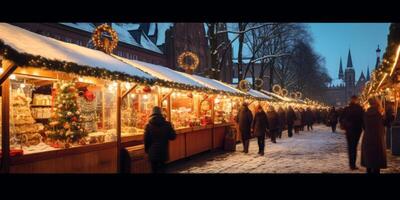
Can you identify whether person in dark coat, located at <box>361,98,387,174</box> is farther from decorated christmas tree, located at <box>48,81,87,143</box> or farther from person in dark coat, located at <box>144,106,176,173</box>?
decorated christmas tree, located at <box>48,81,87,143</box>

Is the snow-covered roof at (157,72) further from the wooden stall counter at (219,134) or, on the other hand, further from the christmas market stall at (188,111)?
the wooden stall counter at (219,134)

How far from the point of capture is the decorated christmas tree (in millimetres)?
8930

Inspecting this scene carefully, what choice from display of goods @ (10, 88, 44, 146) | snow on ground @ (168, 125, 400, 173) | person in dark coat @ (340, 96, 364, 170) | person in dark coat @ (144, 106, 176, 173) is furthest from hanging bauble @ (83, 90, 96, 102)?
→ person in dark coat @ (340, 96, 364, 170)

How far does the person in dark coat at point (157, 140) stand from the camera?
347 inches

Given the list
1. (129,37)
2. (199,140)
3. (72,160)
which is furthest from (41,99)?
(129,37)

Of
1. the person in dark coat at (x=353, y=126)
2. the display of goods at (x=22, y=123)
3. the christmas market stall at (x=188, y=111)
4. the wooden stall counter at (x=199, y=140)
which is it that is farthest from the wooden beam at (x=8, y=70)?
the wooden stall counter at (x=199, y=140)

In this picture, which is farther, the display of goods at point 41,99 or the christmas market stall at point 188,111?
the christmas market stall at point 188,111

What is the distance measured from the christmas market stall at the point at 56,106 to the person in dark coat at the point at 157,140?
1374 millimetres

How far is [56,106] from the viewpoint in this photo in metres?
9.15

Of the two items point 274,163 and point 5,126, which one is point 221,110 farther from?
point 5,126
